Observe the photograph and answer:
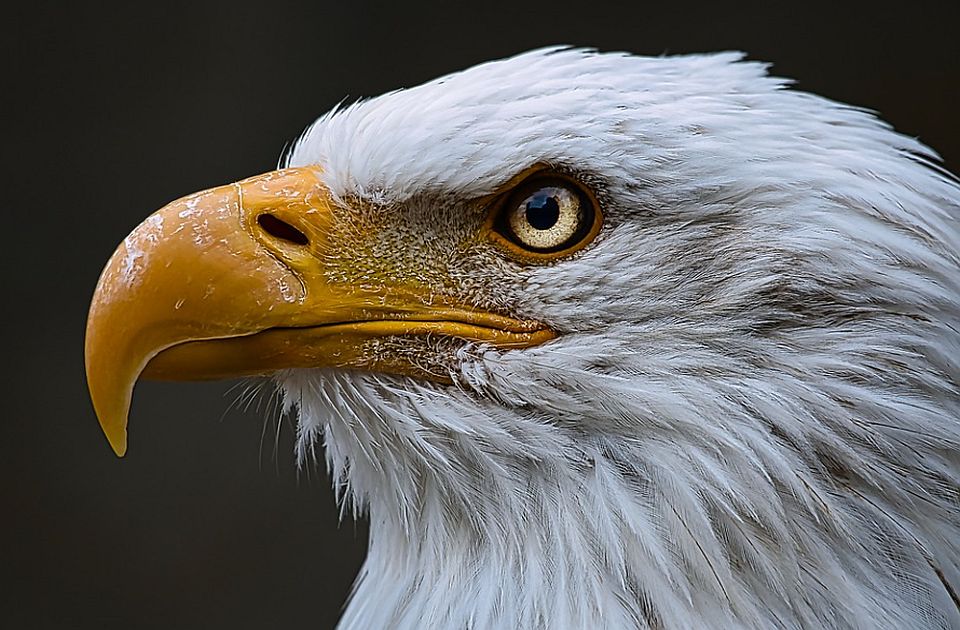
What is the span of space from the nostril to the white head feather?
13 cm

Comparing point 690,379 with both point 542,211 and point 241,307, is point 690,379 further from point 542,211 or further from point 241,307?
point 241,307

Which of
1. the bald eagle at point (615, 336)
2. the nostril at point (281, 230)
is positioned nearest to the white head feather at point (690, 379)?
the bald eagle at point (615, 336)

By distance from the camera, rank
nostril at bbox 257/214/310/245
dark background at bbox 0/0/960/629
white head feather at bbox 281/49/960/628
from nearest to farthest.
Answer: white head feather at bbox 281/49/960/628
nostril at bbox 257/214/310/245
dark background at bbox 0/0/960/629

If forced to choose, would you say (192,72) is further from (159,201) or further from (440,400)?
(440,400)

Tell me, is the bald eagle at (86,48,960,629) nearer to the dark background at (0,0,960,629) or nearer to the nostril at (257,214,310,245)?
the nostril at (257,214,310,245)

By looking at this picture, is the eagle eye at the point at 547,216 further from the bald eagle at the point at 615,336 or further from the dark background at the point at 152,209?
the dark background at the point at 152,209

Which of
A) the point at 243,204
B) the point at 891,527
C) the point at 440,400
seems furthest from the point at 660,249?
the point at 243,204

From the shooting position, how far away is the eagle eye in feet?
5.90

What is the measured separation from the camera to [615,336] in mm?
1777

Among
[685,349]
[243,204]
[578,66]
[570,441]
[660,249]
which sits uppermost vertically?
[578,66]

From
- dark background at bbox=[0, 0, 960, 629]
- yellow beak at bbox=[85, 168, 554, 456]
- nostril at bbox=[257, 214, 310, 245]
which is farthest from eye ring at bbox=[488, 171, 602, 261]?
dark background at bbox=[0, 0, 960, 629]

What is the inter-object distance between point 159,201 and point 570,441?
402cm

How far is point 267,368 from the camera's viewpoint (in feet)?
6.07

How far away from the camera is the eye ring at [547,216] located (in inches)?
70.7
